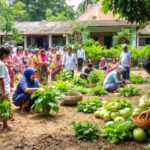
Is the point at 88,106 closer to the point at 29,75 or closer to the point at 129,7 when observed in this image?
the point at 29,75

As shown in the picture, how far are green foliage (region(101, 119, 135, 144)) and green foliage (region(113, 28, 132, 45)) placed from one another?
22674mm

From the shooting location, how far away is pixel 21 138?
21.4ft

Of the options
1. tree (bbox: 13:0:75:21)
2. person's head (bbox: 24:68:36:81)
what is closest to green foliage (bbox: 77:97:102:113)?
person's head (bbox: 24:68:36:81)

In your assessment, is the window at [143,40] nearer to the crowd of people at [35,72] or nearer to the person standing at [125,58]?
the crowd of people at [35,72]

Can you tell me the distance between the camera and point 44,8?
170 ft

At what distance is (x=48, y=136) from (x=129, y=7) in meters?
4.41

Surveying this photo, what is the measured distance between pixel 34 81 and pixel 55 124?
1.68 m

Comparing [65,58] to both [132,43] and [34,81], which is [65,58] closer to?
[34,81]

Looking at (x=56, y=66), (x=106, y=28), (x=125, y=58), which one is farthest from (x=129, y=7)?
(x=106, y=28)

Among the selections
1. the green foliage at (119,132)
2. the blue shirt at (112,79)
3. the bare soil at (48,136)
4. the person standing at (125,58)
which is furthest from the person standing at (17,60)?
the green foliage at (119,132)

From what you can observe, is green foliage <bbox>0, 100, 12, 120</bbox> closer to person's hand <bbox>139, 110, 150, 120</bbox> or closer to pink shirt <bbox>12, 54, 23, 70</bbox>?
person's hand <bbox>139, 110, 150, 120</bbox>

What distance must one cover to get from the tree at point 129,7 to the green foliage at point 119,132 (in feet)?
12.5

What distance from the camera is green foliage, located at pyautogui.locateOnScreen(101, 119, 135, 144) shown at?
6.15 meters

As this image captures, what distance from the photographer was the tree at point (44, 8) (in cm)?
5125
